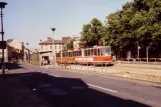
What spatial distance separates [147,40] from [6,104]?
41889 mm

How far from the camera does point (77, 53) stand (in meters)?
54.7

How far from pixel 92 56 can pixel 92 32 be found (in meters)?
39.5

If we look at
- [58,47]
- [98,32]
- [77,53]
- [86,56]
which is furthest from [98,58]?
[58,47]

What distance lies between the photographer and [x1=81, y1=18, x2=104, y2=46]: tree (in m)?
83.9

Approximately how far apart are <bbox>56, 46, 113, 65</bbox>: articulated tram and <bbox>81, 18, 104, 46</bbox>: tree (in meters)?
24.5

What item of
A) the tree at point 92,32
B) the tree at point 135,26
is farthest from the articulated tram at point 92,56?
the tree at point 92,32

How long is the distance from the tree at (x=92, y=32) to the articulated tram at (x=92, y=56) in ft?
80.2

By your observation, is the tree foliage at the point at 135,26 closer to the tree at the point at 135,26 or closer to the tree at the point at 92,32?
the tree at the point at 135,26

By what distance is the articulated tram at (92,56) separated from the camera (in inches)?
1732

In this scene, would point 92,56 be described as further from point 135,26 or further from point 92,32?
point 92,32

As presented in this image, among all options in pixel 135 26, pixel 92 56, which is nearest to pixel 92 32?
pixel 135 26

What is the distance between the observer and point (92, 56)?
4669cm

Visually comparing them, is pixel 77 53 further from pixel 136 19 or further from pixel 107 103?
pixel 107 103

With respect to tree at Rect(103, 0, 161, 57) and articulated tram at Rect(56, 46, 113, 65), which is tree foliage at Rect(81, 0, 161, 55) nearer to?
tree at Rect(103, 0, 161, 57)
